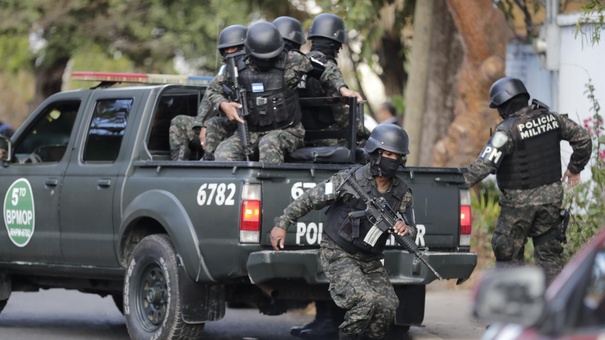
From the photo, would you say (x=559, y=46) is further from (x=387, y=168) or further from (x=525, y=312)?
(x=525, y=312)

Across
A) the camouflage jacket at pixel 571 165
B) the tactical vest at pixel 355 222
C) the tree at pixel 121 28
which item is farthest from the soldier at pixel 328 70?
the tree at pixel 121 28

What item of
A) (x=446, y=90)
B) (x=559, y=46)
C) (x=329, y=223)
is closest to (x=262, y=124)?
(x=329, y=223)

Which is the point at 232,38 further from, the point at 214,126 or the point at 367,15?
the point at 367,15

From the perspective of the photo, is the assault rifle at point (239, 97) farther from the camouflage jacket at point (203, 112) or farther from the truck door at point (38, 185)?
the truck door at point (38, 185)

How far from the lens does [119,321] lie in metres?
10.5

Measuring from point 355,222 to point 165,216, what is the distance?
130 centimetres

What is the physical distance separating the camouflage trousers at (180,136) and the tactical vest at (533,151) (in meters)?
2.16

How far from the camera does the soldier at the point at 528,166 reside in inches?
329

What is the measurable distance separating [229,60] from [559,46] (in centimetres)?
409

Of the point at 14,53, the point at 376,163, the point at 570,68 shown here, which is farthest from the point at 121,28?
the point at 376,163

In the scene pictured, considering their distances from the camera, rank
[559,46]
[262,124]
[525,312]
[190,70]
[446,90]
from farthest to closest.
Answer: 1. [190,70]
2. [446,90]
3. [559,46]
4. [262,124]
5. [525,312]

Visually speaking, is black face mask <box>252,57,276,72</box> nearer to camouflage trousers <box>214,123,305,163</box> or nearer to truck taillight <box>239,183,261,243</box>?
camouflage trousers <box>214,123,305,163</box>

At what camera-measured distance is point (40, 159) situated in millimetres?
9383

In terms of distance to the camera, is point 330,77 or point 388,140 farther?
point 330,77
